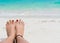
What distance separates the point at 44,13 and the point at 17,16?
0.35 m

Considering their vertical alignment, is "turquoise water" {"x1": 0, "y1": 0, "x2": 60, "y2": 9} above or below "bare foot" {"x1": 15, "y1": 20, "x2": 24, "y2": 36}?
above

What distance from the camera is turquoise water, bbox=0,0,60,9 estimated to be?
2.64 metres

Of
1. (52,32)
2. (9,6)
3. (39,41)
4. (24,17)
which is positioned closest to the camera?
(39,41)

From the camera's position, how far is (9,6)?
266 centimetres

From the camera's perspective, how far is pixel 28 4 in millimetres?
2672

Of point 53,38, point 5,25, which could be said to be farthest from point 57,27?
point 5,25

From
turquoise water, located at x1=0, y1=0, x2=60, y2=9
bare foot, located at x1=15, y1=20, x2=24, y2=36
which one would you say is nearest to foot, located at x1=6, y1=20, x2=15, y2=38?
bare foot, located at x1=15, y1=20, x2=24, y2=36

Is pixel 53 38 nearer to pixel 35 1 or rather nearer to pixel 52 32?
pixel 52 32

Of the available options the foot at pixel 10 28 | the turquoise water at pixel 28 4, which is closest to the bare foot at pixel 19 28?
the foot at pixel 10 28

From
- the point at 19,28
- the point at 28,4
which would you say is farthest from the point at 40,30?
the point at 28,4

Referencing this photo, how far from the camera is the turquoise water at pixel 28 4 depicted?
8.66ft

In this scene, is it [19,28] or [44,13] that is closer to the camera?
[19,28]

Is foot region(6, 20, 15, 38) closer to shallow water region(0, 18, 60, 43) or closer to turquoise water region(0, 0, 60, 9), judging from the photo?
shallow water region(0, 18, 60, 43)

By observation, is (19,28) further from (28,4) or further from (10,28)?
(28,4)
